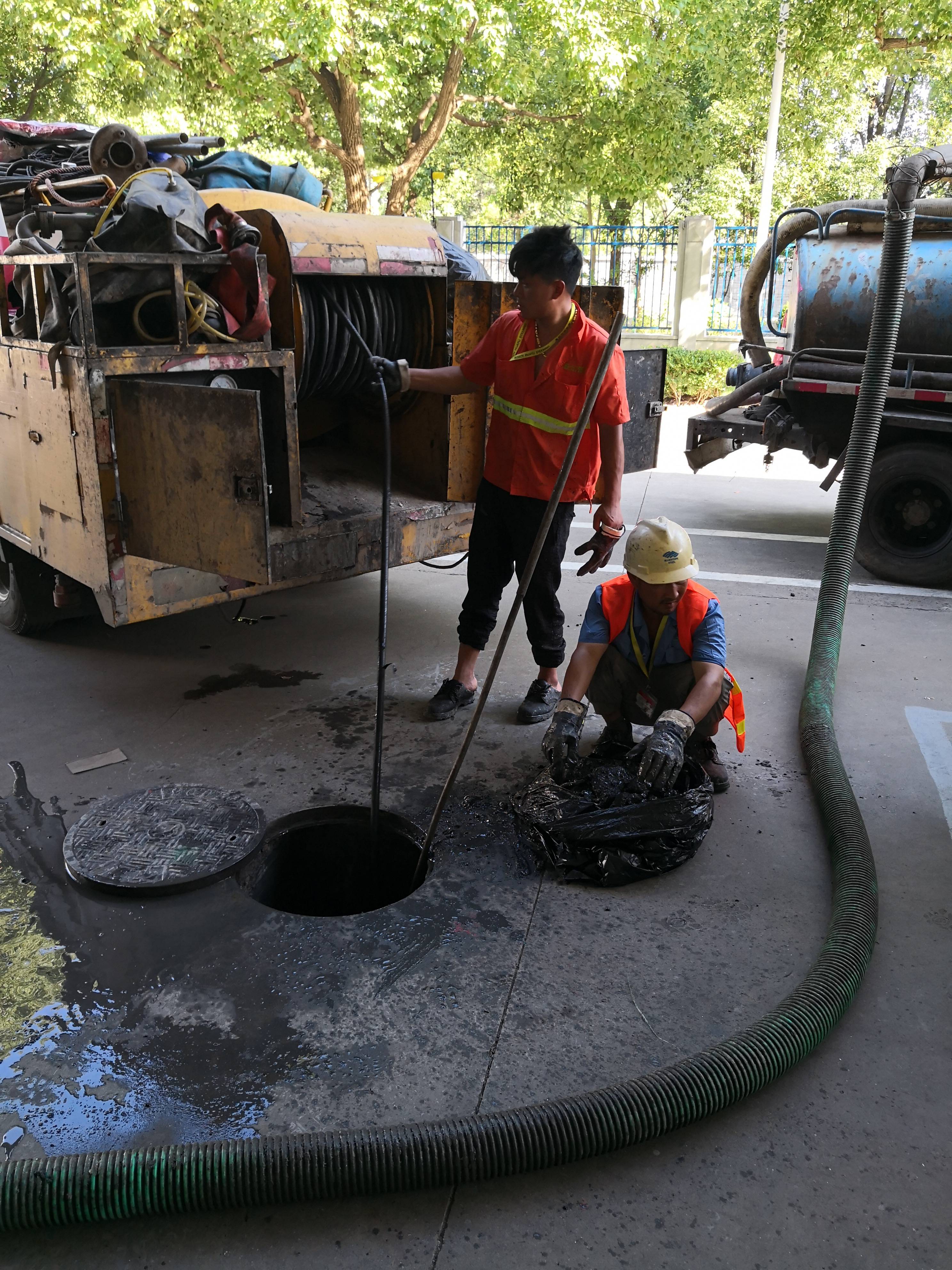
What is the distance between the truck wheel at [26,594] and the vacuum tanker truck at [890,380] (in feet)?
14.8

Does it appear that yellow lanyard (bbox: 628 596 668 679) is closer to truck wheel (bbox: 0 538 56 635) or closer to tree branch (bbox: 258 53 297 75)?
truck wheel (bbox: 0 538 56 635)

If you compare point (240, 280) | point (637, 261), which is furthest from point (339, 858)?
point (637, 261)

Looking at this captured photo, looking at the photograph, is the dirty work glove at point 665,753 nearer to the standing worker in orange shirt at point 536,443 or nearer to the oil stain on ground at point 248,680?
the standing worker in orange shirt at point 536,443

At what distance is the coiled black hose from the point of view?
4160 mm

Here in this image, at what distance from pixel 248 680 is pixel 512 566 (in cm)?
131

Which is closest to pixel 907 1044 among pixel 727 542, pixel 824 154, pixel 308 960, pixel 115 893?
pixel 308 960

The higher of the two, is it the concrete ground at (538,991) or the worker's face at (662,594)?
the worker's face at (662,594)

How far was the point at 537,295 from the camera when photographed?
138 inches

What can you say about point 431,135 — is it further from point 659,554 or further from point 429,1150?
point 429,1150

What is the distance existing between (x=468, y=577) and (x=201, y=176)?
2477mm

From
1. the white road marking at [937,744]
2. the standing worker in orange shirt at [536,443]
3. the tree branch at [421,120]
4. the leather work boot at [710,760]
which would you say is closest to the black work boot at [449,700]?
the standing worker in orange shirt at [536,443]

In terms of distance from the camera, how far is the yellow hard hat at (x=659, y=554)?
321 centimetres

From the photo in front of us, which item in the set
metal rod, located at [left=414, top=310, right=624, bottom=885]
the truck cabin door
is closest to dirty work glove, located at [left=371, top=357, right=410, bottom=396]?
the truck cabin door

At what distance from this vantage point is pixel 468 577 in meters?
4.12
